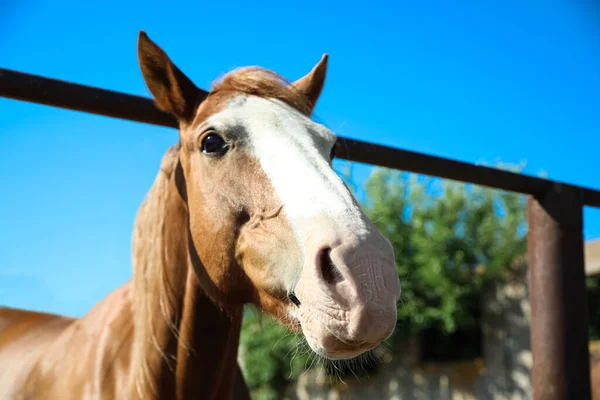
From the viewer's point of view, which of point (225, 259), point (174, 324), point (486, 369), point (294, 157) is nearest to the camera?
point (294, 157)

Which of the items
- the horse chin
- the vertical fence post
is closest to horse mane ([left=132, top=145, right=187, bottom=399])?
the horse chin

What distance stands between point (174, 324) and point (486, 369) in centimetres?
1524

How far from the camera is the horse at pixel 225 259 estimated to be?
1.49 meters

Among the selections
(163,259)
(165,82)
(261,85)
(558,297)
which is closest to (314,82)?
(261,85)

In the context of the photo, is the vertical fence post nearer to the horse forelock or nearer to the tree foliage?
the horse forelock

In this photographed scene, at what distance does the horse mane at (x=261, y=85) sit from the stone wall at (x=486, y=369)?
44.8 feet

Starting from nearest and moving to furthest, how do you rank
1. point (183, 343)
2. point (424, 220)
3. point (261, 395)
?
point (183, 343) → point (424, 220) → point (261, 395)

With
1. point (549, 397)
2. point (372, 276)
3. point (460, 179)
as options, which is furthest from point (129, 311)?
point (549, 397)

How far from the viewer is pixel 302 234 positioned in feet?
5.29

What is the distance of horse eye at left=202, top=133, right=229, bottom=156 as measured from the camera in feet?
6.77

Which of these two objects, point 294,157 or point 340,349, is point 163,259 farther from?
point 340,349

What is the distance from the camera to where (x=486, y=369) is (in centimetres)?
1558

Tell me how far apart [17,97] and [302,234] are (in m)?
1.23

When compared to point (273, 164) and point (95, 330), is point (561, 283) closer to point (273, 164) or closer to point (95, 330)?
point (273, 164)
